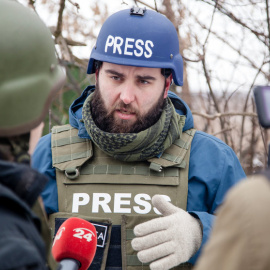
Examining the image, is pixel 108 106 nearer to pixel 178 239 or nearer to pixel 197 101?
pixel 178 239

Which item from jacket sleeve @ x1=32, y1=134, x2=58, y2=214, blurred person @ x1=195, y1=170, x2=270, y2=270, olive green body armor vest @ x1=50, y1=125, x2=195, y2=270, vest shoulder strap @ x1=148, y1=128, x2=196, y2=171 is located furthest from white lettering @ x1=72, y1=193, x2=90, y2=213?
blurred person @ x1=195, y1=170, x2=270, y2=270

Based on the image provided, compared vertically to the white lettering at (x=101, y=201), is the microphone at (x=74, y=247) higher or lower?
higher

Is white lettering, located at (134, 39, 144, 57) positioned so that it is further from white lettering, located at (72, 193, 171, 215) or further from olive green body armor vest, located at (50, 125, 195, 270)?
white lettering, located at (72, 193, 171, 215)

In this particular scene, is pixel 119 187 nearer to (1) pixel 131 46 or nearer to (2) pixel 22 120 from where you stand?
(1) pixel 131 46

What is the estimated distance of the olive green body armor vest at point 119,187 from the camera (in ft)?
9.32

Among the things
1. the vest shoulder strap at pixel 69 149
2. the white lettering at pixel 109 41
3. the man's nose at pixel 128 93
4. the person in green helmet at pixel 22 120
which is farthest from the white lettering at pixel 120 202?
the person in green helmet at pixel 22 120

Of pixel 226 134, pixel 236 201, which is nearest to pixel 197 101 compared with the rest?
pixel 226 134

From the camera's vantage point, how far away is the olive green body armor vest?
2.84 metres

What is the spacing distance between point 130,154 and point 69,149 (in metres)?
0.38

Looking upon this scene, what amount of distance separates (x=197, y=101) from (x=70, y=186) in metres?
2.77

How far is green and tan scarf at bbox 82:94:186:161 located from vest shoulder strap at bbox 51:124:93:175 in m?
0.10

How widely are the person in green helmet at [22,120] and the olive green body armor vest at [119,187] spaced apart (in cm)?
102

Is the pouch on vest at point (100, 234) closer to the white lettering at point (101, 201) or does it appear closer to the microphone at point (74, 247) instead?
the white lettering at point (101, 201)

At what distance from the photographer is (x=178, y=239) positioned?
2.51 metres
